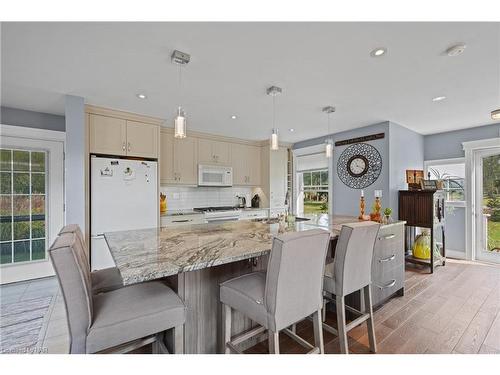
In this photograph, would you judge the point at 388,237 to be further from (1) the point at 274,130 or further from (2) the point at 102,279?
(2) the point at 102,279

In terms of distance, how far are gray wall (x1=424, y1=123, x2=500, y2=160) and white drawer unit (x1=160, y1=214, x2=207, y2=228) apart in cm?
457

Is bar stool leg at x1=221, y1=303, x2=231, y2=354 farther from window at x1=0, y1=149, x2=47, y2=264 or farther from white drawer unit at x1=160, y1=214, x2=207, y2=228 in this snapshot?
window at x1=0, y1=149, x2=47, y2=264

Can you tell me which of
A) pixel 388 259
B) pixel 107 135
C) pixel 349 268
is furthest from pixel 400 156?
pixel 107 135

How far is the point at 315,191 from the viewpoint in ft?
17.6

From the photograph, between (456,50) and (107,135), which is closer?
(456,50)

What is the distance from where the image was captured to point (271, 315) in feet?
4.03

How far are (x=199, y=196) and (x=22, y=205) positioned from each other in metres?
2.64

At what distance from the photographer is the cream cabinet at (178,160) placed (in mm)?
4119

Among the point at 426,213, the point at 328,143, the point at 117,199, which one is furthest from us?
the point at 426,213

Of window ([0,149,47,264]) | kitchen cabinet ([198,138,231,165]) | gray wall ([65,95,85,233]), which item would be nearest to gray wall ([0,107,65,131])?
window ([0,149,47,264])

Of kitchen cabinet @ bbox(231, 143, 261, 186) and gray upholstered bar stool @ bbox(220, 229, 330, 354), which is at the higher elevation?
kitchen cabinet @ bbox(231, 143, 261, 186)

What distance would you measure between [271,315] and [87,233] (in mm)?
2787

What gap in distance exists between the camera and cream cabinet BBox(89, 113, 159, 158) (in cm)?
313
